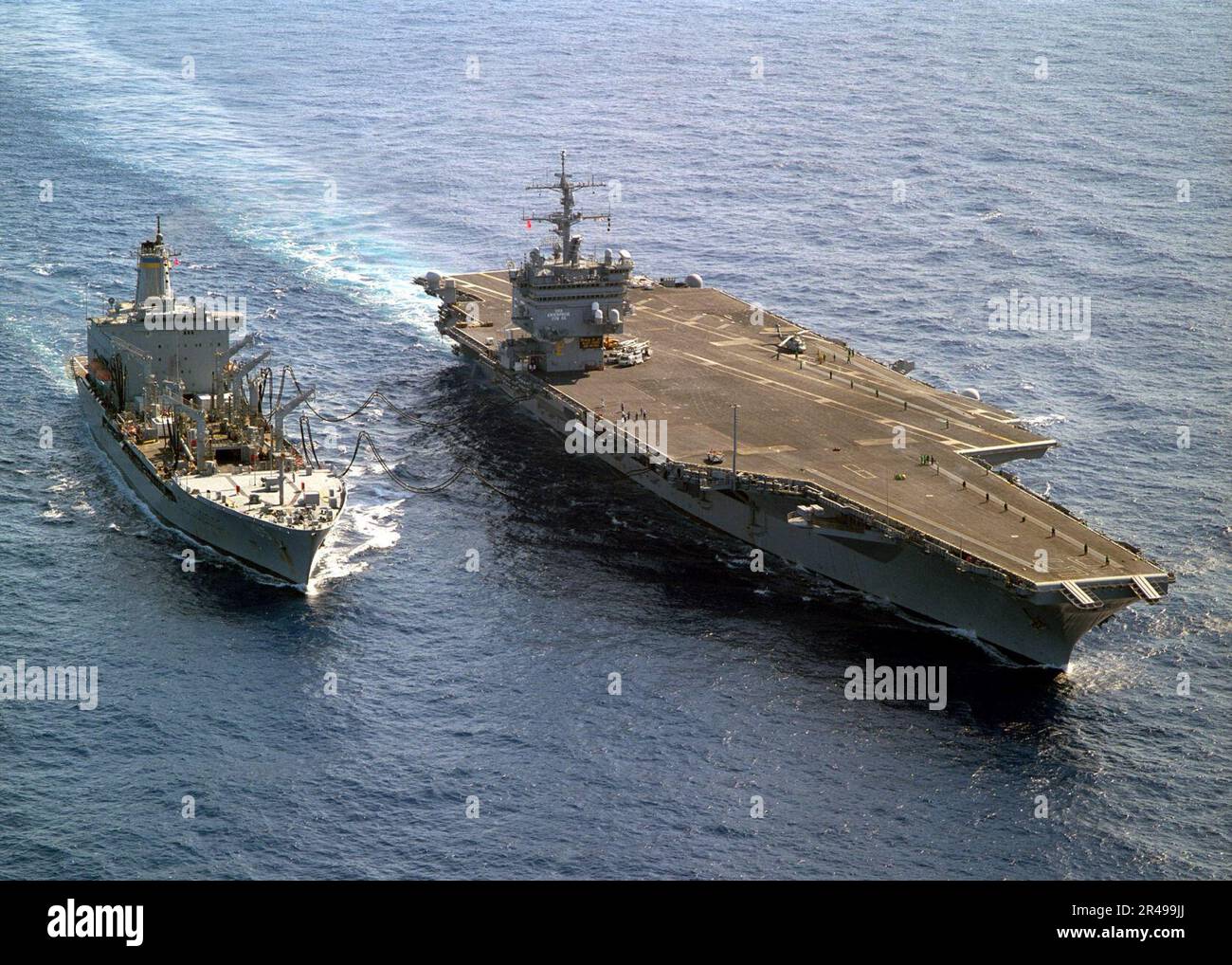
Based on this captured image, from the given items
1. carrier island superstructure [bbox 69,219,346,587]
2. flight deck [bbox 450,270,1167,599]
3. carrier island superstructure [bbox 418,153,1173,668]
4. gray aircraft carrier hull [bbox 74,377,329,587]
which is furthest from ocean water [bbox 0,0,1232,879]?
flight deck [bbox 450,270,1167,599]

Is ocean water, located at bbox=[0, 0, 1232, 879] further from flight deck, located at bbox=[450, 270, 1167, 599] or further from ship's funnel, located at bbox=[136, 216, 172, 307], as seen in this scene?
ship's funnel, located at bbox=[136, 216, 172, 307]

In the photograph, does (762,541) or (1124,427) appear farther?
(1124,427)

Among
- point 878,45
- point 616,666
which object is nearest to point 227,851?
point 616,666

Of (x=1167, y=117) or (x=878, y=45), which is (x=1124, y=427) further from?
(x=878, y=45)

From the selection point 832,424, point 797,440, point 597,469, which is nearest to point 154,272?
point 597,469
